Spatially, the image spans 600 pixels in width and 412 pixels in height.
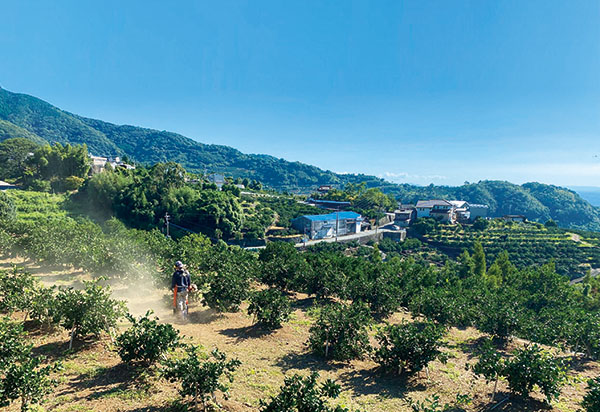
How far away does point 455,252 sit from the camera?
6769 centimetres

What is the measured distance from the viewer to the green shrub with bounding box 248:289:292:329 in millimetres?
10633

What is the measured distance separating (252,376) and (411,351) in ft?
14.1

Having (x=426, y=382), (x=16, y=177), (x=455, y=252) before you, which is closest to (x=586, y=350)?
(x=426, y=382)

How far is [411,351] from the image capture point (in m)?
8.12

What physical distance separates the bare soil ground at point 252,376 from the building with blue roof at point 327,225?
177ft

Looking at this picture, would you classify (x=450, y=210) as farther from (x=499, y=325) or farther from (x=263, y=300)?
(x=263, y=300)

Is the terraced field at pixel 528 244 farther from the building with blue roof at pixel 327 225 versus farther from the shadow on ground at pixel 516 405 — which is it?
the shadow on ground at pixel 516 405

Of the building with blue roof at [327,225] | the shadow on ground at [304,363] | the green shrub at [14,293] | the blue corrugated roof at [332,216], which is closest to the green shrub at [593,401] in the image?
the shadow on ground at [304,363]

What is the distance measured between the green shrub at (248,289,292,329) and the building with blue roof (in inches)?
2110

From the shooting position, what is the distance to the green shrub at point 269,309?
1063cm

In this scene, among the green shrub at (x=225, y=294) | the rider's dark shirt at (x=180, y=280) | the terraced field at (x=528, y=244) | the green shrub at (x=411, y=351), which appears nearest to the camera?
the green shrub at (x=411, y=351)

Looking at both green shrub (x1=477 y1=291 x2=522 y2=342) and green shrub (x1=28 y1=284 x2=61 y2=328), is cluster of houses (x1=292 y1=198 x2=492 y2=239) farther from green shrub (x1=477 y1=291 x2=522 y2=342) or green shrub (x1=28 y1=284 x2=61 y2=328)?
green shrub (x1=28 y1=284 x2=61 y2=328)

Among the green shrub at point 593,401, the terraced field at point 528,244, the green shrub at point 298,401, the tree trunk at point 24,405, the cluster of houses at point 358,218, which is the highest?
the green shrub at point 298,401

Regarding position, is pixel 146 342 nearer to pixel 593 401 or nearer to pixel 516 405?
pixel 516 405
